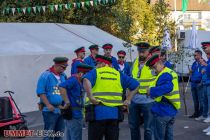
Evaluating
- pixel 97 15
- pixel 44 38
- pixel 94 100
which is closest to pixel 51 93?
pixel 94 100

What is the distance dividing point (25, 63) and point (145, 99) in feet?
19.7

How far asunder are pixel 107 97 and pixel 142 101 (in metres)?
1.69

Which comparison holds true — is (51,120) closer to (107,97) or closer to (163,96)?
(107,97)

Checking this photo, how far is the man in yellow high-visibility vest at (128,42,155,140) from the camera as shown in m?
7.59

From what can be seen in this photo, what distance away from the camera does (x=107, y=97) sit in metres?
6.03

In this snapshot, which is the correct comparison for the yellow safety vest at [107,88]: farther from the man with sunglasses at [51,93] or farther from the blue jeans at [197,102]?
the blue jeans at [197,102]

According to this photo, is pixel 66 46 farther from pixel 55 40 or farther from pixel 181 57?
pixel 181 57

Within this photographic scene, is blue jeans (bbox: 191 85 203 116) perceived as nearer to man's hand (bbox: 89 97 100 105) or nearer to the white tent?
the white tent

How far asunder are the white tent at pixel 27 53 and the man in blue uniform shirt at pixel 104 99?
6.38 meters

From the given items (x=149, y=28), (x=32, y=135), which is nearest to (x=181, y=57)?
(x=32, y=135)

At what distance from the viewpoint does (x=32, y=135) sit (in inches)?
380

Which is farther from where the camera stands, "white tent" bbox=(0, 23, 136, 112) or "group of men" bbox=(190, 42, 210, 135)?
"white tent" bbox=(0, 23, 136, 112)

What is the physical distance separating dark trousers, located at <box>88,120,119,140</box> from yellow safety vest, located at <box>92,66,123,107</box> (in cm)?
27

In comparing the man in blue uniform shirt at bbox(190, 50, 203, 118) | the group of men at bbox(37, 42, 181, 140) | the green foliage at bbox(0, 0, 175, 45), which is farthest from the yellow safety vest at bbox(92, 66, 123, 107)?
the green foliage at bbox(0, 0, 175, 45)
